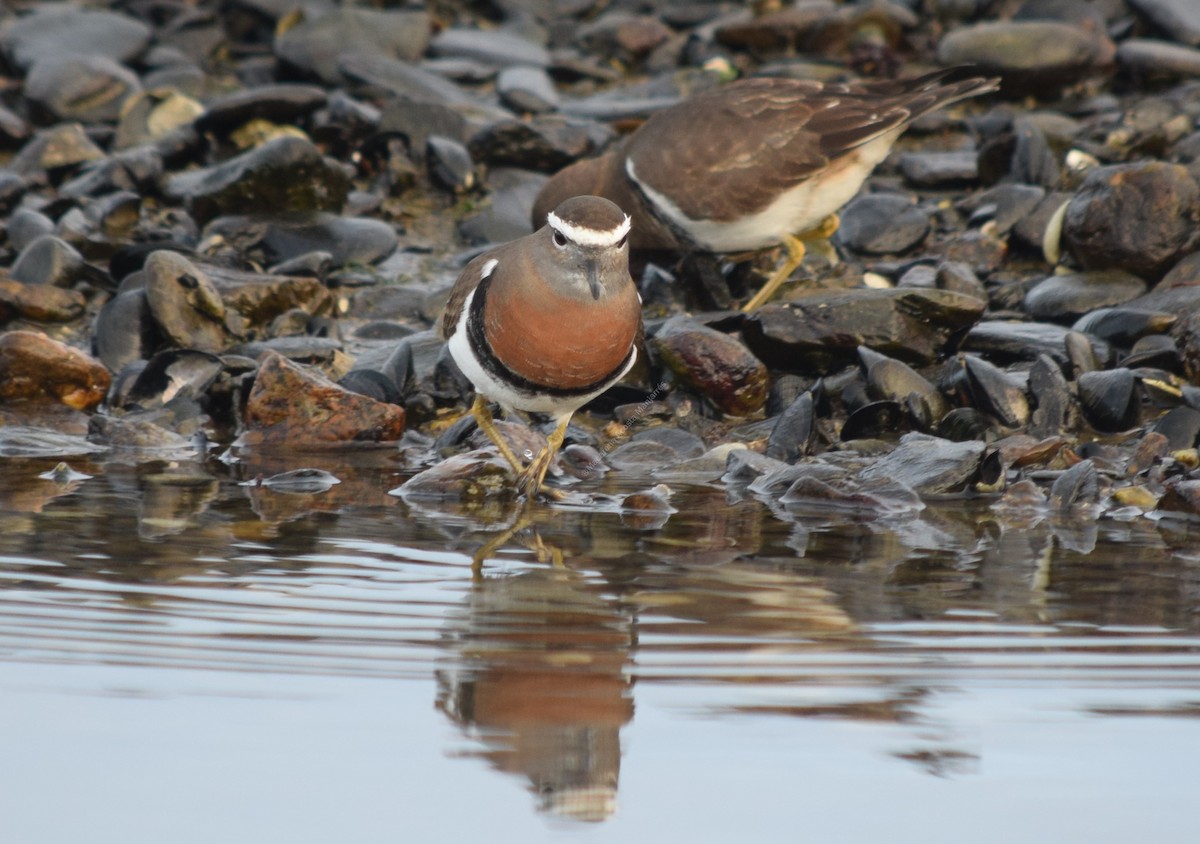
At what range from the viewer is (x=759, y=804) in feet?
11.8

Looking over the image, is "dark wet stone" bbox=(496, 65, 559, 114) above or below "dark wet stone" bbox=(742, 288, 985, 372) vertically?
above

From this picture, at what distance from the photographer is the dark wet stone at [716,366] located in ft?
26.5

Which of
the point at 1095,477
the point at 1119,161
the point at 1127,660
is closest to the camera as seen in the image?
the point at 1127,660

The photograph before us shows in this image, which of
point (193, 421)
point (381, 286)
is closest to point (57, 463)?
point (193, 421)

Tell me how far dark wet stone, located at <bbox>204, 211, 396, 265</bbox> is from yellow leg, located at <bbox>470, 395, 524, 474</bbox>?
3.12 metres

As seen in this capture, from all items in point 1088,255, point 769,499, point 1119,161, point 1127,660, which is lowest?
point 1127,660

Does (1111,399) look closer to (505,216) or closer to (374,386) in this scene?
(374,386)

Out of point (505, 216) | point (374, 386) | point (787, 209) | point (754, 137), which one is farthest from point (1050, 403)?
point (505, 216)

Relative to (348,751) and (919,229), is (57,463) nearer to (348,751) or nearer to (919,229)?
(348,751)

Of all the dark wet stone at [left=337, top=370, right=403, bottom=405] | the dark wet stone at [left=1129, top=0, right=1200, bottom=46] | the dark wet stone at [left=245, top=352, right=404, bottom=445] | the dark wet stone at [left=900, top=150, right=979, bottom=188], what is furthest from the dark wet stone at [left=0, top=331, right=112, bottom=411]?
the dark wet stone at [left=1129, top=0, right=1200, bottom=46]

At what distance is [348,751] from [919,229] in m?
7.29

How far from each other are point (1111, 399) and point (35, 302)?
642 centimetres

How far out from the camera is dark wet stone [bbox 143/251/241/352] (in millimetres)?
8836

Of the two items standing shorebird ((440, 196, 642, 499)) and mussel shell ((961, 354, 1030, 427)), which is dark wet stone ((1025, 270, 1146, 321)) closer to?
mussel shell ((961, 354, 1030, 427))
